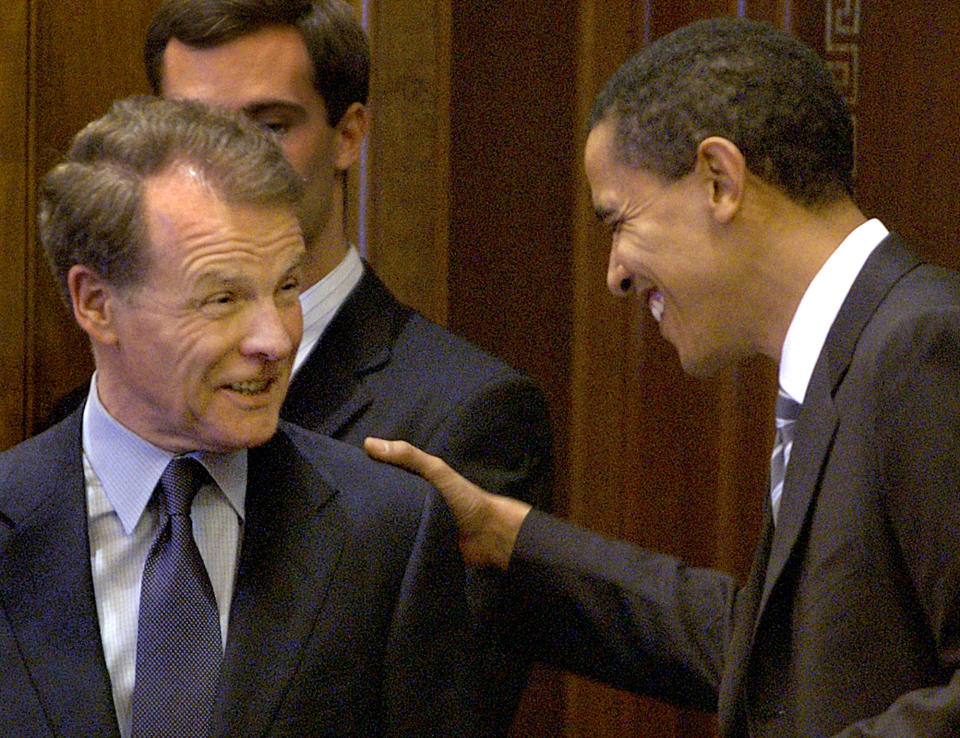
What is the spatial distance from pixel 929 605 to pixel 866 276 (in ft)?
1.28

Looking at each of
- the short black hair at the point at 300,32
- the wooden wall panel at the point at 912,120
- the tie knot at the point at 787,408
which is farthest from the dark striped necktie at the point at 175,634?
the wooden wall panel at the point at 912,120

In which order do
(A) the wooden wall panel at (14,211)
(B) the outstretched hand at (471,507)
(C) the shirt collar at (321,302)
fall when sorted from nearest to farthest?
(B) the outstretched hand at (471,507) → (C) the shirt collar at (321,302) → (A) the wooden wall panel at (14,211)

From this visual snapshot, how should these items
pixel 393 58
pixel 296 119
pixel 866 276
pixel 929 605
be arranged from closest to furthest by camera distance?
pixel 929 605 < pixel 866 276 < pixel 296 119 < pixel 393 58

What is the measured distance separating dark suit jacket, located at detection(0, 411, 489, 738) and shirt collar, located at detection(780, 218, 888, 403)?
0.46 metres

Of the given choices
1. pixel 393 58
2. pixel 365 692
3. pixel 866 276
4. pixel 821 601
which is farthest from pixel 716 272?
pixel 393 58

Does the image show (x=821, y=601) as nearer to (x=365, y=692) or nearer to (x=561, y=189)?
(x=365, y=692)

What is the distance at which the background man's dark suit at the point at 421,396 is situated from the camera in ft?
7.27

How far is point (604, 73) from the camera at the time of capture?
117 inches

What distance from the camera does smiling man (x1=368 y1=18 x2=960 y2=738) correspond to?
1609 mm

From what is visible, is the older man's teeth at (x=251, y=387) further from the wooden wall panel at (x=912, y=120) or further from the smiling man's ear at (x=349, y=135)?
the wooden wall panel at (x=912, y=120)

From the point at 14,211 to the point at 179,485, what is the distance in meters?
0.94

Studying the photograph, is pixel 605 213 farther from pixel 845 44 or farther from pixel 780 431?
pixel 845 44

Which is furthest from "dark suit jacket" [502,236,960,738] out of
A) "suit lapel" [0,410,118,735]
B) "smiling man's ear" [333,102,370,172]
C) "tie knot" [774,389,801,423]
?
"smiling man's ear" [333,102,370,172]

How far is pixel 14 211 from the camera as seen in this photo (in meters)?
2.53
